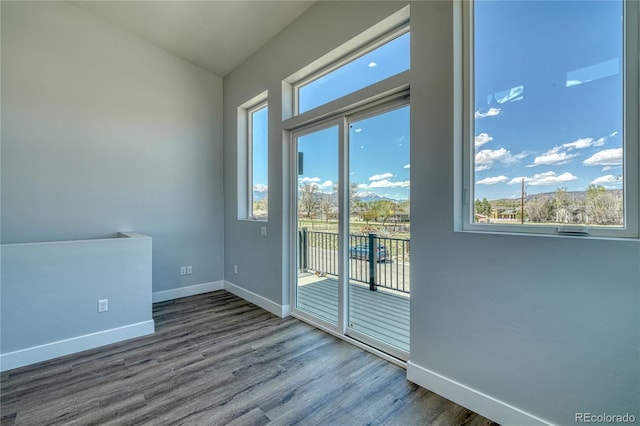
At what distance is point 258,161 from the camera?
4242 millimetres

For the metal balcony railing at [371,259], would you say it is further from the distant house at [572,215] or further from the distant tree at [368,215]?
the distant house at [572,215]

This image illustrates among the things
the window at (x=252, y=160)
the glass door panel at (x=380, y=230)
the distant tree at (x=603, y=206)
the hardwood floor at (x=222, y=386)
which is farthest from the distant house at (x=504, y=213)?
the window at (x=252, y=160)

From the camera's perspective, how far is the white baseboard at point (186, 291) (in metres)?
4.02

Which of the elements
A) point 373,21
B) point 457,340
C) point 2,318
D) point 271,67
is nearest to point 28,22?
point 271,67

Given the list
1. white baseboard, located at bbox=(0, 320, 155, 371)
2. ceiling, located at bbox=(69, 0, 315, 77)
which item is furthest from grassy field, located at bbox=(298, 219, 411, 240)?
ceiling, located at bbox=(69, 0, 315, 77)

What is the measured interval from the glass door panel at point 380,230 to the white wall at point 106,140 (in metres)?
2.69

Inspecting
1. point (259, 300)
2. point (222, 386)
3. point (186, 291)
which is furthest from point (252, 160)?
point (222, 386)

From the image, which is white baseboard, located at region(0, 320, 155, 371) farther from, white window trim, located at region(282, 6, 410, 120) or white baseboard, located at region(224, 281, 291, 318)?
white window trim, located at region(282, 6, 410, 120)

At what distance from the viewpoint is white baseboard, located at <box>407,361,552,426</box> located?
1685 millimetres

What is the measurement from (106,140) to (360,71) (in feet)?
10.8

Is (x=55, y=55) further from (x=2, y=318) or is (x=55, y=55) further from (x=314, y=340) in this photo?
(x=314, y=340)

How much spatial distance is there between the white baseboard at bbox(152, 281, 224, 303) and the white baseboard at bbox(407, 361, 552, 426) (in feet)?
11.0

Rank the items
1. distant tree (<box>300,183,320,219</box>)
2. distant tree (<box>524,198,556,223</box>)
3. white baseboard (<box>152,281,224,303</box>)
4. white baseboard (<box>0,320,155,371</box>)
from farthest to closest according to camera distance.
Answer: white baseboard (<box>152,281,224,303</box>), distant tree (<box>300,183,320,219</box>), white baseboard (<box>0,320,155,371</box>), distant tree (<box>524,198,556,223</box>)

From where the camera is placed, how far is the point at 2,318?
2354 millimetres
